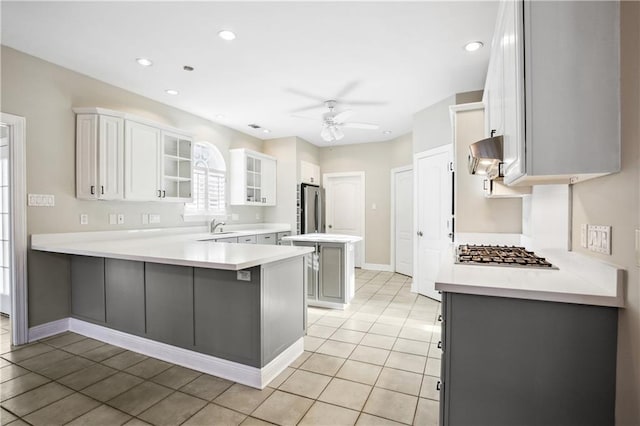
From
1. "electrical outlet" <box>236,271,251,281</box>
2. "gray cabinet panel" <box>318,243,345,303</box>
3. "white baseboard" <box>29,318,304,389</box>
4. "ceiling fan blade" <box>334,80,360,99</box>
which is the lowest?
"white baseboard" <box>29,318,304,389</box>

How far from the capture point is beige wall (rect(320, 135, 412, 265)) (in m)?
6.66

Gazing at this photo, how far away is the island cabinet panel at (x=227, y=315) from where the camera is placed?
7.39 feet

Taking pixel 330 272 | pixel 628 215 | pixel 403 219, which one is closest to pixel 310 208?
pixel 403 219

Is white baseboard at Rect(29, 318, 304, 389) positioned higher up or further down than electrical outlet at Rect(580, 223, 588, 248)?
further down

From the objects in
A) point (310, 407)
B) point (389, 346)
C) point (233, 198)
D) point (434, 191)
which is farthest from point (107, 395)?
point (434, 191)

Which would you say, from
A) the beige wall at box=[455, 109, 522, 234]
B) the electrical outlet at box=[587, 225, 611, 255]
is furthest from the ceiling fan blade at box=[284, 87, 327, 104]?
the electrical outlet at box=[587, 225, 611, 255]

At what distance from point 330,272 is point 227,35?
276cm

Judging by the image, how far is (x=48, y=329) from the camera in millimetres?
3148

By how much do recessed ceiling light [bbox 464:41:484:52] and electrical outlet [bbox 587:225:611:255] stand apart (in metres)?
2.07

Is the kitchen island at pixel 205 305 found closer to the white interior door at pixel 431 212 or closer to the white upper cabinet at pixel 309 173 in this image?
the white interior door at pixel 431 212

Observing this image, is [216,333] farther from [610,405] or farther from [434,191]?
[434,191]

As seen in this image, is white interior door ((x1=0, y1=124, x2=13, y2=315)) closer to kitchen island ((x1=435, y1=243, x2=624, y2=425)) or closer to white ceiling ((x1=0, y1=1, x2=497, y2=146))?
white ceiling ((x1=0, y1=1, x2=497, y2=146))

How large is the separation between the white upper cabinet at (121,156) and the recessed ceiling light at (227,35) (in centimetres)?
156

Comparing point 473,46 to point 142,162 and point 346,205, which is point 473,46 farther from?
point 346,205
